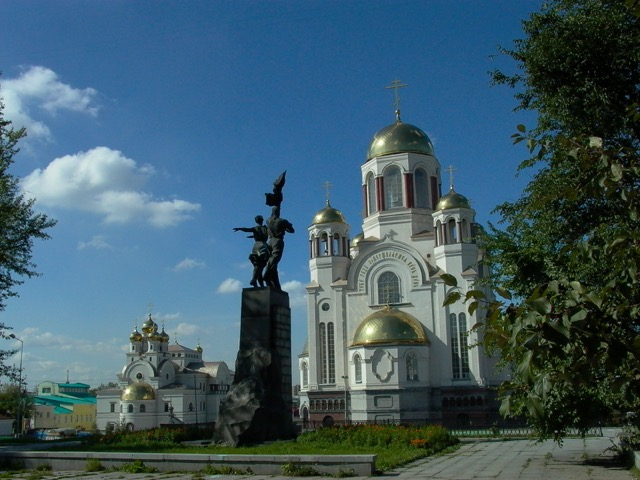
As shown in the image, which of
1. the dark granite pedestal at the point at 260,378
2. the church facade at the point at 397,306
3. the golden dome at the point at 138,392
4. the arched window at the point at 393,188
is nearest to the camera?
the dark granite pedestal at the point at 260,378

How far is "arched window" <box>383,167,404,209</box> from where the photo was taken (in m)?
43.6

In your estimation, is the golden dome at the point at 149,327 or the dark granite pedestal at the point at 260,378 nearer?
the dark granite pedestal at the point at 260,378

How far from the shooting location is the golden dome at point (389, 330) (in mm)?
37625

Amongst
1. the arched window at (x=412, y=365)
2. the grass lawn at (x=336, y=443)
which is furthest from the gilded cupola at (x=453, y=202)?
the grass lawn at (x=336, y=443)

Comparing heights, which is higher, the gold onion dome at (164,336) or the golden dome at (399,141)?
the golden dome at (399,141)

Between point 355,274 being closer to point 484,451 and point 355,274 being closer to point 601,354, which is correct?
point 484,451

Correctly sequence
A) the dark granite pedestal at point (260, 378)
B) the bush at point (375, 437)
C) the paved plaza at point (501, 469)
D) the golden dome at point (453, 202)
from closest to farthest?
the paved plaza at point (501, 469) < the dark granite pedestal at point (260, 378) < the bush at point (375, 437) < the golden dome at point (453, 202)

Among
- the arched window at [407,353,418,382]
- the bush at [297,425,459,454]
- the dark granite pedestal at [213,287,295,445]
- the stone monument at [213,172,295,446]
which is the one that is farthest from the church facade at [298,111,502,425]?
the dark granite pedestal at [213,287,295,445]

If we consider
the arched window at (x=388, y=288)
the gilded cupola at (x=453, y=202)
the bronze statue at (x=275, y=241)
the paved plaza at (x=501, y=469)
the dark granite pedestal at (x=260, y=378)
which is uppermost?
the gilded cupola at (x=453, y=202)

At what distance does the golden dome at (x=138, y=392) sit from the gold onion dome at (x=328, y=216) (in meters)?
26.1

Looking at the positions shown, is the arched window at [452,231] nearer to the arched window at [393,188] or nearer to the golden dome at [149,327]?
the arched window at [393,188]

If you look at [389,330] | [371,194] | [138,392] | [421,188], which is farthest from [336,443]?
[138,392]

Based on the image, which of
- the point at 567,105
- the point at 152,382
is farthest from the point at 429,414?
the point at 152,382

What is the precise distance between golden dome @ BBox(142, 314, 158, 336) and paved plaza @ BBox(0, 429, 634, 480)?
52.1 metres
